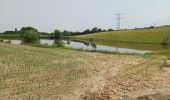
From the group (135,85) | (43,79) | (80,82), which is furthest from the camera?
(43,79)

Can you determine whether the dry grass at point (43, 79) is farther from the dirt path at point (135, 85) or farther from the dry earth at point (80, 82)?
the dirt path at point (135, 85)

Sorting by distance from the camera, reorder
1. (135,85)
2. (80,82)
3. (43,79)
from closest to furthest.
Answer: (135,85) < (80,82) < (43,79)

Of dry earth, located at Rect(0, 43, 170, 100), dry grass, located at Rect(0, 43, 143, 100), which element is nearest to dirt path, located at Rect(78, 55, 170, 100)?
dry earth, located at Rect(0, 43, 170, 100)

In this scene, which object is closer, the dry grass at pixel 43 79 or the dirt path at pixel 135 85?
the dirt path at pixel 135 85

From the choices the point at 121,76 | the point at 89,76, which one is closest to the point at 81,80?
the point at 89,76

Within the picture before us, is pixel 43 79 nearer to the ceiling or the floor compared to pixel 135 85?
nearer to the ceiling

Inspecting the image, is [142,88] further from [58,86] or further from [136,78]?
[58,86]

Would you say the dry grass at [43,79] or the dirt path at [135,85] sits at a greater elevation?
the dry grass at [43,79]

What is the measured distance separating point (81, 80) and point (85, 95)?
3272 millimetres

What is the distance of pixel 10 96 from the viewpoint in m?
13.2

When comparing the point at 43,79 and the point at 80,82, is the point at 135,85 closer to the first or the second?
the point at 80,82

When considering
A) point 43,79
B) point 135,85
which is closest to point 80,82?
point 43,79

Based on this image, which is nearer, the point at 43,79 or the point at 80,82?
the point at 80,82

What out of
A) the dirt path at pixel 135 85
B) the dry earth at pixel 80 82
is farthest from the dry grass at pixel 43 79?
the dirt path at pixel 135 85
